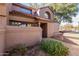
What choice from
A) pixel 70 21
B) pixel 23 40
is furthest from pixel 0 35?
pixel 70 21

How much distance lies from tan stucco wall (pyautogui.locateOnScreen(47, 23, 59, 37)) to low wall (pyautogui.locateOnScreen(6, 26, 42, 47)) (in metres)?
0.18

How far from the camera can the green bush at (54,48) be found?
291 cm

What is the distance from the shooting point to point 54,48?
2918 mm

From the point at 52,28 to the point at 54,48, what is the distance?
1.37 feet

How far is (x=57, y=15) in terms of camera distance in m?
3.01

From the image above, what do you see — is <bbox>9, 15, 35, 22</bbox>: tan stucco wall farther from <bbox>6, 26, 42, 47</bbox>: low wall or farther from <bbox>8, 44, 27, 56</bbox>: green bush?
<bbox>8, 44, 27, 56</bbox>: green bush

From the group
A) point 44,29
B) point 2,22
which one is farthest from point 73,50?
point 2,22

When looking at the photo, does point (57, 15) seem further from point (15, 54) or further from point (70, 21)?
point (15, 54)

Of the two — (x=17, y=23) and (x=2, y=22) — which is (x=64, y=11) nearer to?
(x=17, y=23)

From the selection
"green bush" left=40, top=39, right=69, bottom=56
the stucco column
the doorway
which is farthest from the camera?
the doorway

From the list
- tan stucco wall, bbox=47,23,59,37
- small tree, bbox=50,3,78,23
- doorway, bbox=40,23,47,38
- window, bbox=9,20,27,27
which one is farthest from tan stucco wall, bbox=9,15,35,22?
small tree, bbox=50,3,78,23

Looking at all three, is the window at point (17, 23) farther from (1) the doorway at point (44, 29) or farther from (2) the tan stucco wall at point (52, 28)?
(2) the tan stucco wall at point (52, 28)

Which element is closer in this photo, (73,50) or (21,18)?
(73,50)

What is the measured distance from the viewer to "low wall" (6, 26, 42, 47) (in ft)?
9.48
